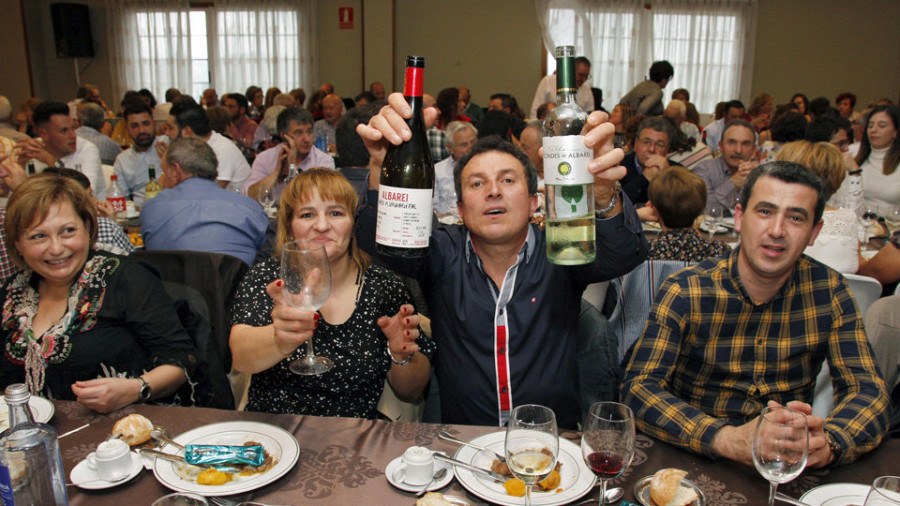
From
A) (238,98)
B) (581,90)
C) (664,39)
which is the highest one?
(664,39)

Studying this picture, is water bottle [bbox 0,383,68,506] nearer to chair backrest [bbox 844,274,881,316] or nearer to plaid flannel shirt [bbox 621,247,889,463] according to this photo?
plaid flannel shirt [bbox 621,247,889,463]

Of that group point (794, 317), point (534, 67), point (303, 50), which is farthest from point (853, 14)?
point (794, 317)

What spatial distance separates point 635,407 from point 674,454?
0.19 m

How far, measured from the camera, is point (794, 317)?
1.58 m

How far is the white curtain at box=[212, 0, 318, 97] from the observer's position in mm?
10578

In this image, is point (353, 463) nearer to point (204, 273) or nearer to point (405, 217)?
point (405, 217)

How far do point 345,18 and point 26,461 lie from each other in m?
10.5

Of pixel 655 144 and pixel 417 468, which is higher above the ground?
pixel 655 144

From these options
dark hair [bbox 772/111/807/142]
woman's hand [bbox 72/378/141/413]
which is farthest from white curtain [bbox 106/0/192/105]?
woman's hand [bbox 72/378/141/413]

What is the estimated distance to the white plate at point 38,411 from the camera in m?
1.38

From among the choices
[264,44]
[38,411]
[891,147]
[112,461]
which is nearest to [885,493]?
[112,461]

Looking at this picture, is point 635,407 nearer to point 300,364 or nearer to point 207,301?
point 300,364

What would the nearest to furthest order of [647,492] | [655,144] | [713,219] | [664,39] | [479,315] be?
[647,492] → [479,315] → [713,219] → [655,144] → [664,39]

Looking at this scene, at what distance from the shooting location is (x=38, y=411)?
4.61 ft
